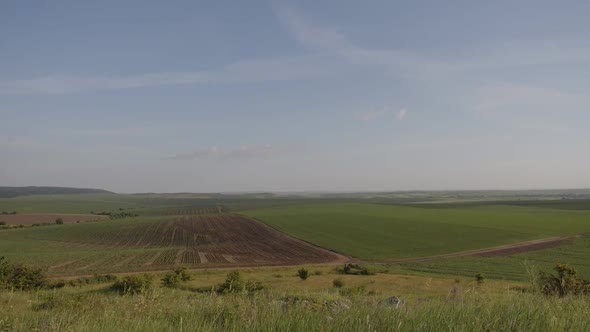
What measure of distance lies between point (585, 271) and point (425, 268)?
17646 millimetres

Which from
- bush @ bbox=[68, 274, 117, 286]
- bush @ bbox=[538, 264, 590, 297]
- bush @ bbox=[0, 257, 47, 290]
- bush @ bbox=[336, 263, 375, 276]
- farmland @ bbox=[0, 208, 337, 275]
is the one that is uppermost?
bush @ bbox=[538, 264, 590, 297]

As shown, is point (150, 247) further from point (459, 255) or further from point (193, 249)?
point (459, 255)

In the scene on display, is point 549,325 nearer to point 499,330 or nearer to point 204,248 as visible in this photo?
point 499,330

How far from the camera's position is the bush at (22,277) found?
27.5 metres

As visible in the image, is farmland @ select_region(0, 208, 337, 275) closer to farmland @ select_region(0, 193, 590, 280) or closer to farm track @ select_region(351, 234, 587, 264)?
farmland @ select_region(0, 193, 590, 280)

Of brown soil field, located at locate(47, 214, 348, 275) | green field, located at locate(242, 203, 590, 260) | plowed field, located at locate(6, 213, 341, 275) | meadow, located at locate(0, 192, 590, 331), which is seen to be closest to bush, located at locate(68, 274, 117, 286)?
meadow, located at locate(0, 192, 590, 331)

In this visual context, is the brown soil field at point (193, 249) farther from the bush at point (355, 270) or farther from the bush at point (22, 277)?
the bush at point (22, 277)

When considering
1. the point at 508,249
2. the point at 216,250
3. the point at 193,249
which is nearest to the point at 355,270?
the point at 216,250

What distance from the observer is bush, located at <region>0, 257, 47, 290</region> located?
2745 cm

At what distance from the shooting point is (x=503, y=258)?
174ft

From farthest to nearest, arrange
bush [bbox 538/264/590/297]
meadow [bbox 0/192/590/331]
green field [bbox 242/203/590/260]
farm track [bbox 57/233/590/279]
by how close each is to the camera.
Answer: green field [bbox 242/203/590/260]
farm track [bbox 57/233/590/279]
bush [bbox 538/264/590/297]
meadow [bbox 0/192/590/331]

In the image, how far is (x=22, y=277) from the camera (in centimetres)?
2833

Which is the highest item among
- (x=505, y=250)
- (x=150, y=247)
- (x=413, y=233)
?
(x=413, y=233)

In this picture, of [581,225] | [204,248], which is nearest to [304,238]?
[204,248]
